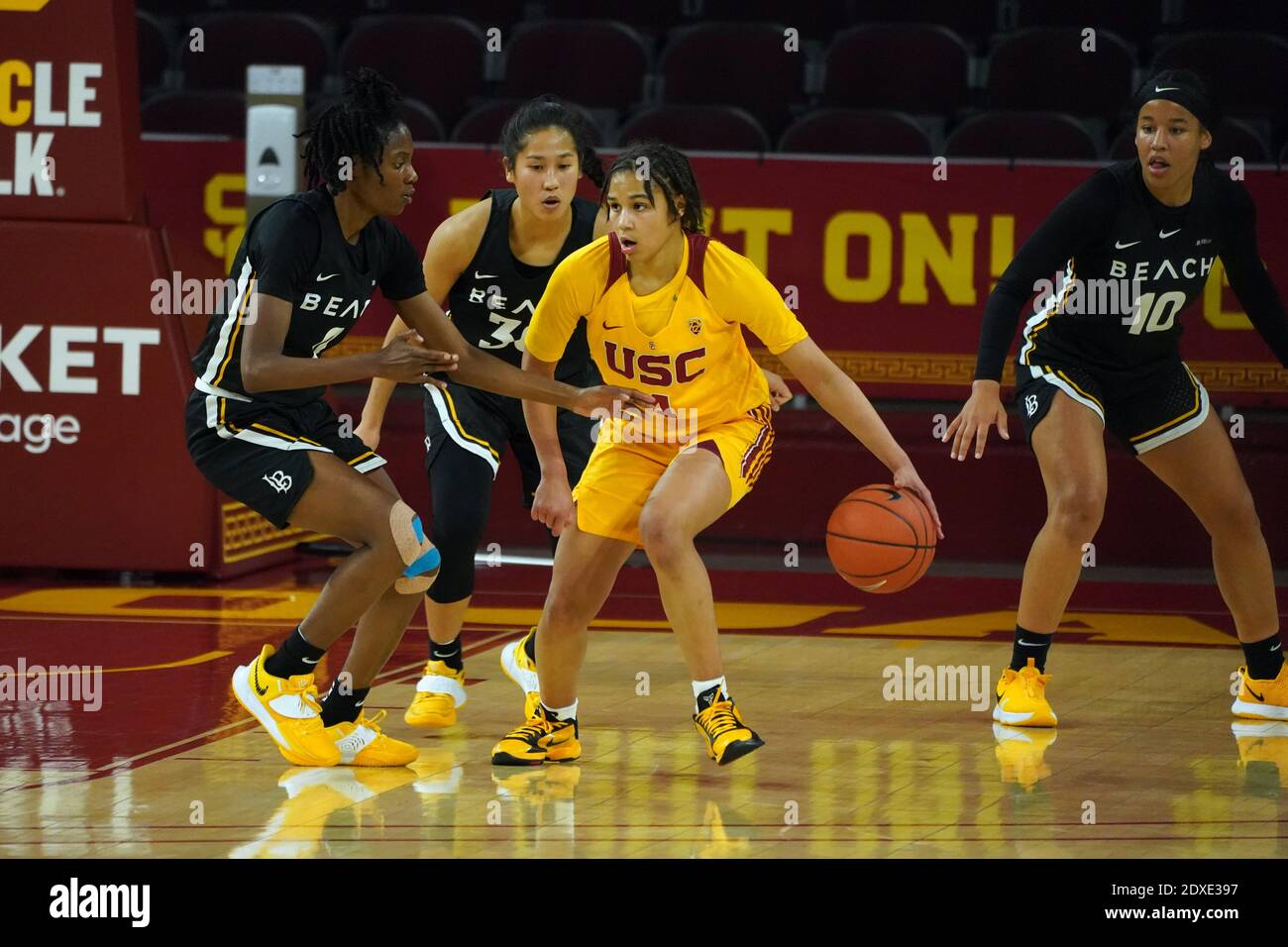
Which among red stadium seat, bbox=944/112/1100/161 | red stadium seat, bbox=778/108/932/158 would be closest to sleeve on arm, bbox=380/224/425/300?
red stadium seat, bbox=778/108/932/158

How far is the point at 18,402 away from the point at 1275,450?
5.98 meters

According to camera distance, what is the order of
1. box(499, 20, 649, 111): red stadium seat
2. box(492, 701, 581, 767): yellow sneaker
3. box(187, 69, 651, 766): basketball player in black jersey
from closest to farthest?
box(187, 69, 651, 766): basketball player in black jersey → box(492, 701, 581, 767): yellow sneaker → box(499, 20, 649, 111): red stadium seat

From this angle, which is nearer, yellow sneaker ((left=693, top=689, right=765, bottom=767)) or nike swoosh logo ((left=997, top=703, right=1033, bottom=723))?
yellow sneaker ((left=693, top=689, right=765, bottom=767))

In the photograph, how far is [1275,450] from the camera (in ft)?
29.6

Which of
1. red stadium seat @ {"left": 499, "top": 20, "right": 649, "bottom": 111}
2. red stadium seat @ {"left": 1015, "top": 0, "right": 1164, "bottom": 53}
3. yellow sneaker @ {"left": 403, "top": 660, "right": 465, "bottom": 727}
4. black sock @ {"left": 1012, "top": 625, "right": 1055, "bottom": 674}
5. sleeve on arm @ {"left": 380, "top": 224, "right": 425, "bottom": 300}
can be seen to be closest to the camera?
A: sleeve on arm @ {"left": 380, "top": 224, "right": 425, "bottom": 300}

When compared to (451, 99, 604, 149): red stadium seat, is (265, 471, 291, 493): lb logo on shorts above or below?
below

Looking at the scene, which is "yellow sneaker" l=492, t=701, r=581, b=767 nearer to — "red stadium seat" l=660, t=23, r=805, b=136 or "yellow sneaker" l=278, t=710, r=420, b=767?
"yellow sneaker" l=278, t=710, r=420, b=767

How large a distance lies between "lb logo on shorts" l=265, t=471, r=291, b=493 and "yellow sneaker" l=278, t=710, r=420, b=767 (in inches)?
26.8

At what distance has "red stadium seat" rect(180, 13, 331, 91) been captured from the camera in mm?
10695

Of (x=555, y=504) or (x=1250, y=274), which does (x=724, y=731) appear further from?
(x=1250, y=274)

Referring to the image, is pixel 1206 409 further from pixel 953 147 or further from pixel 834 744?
pixel 953 147

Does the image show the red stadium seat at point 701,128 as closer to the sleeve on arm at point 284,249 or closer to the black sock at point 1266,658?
the black sock at point 1266,658
